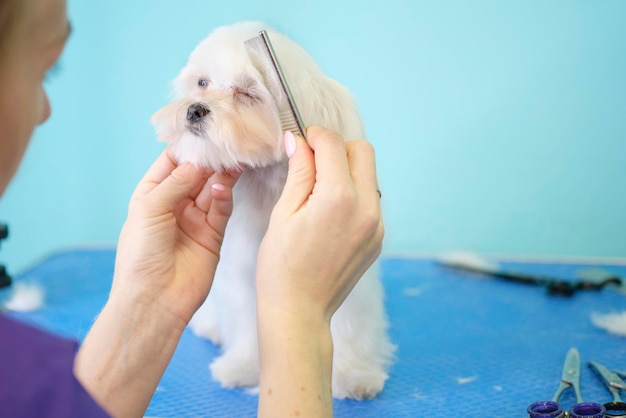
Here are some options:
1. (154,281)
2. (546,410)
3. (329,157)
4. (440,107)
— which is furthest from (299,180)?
(440,107)

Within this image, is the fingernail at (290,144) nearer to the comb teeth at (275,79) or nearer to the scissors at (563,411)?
the comb teeth at (275,79)

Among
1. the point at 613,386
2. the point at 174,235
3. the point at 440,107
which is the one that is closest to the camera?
the point at 174,235

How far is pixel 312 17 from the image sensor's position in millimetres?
2053

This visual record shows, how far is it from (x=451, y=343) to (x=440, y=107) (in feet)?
2.98

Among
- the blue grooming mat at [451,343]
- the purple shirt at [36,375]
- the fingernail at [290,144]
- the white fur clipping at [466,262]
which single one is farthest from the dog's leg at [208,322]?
the purple shirt at [36,375]

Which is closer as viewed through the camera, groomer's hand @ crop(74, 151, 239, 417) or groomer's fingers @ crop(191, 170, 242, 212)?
groomer's hand @ crop(74, 151, 239, 417)

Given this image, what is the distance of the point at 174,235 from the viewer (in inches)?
39.0

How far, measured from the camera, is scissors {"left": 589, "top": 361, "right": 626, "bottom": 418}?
3.25 ft

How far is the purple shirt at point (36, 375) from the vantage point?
17.5 inches

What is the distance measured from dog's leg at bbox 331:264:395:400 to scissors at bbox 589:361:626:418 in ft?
1.16

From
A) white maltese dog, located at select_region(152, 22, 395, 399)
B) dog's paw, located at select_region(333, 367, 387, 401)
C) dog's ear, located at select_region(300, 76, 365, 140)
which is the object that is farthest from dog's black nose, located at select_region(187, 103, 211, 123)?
dog's paw, located at select_region(333, 367, 387, 401)

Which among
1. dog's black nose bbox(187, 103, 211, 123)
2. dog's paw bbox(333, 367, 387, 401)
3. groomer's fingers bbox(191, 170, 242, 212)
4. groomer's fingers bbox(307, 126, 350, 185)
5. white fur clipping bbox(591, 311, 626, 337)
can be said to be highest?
groomer's fingers bbox(307, 126, 350, 185)

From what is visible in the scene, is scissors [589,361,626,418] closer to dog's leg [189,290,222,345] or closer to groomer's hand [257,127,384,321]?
groomer's hand [257,127,384,321]

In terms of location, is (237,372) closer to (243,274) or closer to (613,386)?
(243,274)
